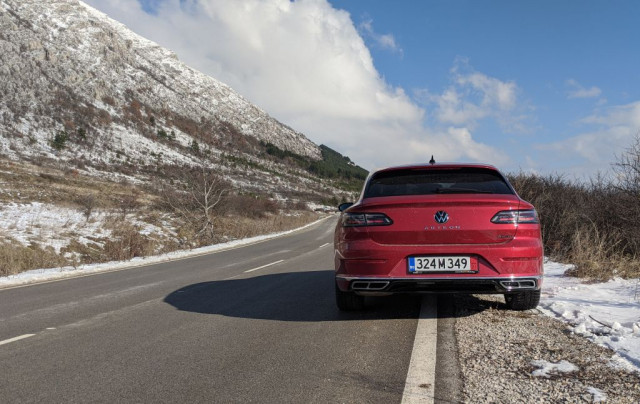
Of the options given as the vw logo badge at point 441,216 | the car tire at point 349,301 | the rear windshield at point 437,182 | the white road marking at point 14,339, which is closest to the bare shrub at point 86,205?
the white road marking at point 14,339

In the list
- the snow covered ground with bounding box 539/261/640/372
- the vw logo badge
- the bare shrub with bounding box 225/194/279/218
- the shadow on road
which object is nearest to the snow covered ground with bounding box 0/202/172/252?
the bare shrub with bounding box 225/194/279/218

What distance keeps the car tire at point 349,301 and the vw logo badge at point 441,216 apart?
55.4 inches

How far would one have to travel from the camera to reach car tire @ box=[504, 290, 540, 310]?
16.1 ft

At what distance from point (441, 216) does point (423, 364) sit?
1.51 m

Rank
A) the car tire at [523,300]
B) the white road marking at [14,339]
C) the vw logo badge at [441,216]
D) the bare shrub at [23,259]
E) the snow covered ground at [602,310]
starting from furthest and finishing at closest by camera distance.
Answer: the bare shrub at [23,259], the car tire at [523,300], the white road marking at [14,339], the vw logo badge at [441,216], the snow covered ground at [602,310]

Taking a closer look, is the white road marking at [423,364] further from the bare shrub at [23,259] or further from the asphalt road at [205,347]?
the bare shrub at [23,259]

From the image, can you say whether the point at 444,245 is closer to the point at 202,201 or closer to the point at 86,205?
the point at 202,201

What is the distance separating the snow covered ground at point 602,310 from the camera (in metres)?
3.65

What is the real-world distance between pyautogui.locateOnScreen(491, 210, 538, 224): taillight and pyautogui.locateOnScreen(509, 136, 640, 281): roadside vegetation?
3.60 m

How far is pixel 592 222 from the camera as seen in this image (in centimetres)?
860

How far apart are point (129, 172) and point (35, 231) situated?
42.6m

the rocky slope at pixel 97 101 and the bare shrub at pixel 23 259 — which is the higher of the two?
the rocky slope at pixel 97 101

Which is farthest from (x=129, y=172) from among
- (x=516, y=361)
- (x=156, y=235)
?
(x=516, y=361)

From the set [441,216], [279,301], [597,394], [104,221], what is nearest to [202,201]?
[104,221]
